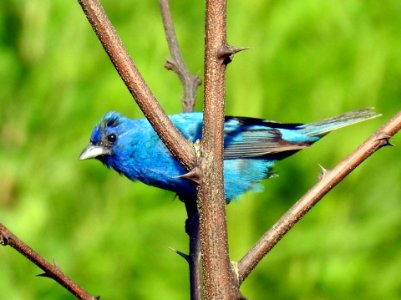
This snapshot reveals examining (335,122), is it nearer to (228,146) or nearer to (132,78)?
(228,146)

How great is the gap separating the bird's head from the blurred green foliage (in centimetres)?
29

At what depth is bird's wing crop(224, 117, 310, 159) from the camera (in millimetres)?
4965

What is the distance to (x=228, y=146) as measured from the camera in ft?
16.5

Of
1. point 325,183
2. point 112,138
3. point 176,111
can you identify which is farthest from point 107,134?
point 325,183

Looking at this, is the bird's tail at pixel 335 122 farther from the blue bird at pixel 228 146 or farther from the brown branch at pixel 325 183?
the brown branch at pixel 325 183

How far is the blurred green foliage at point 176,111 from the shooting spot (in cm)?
497

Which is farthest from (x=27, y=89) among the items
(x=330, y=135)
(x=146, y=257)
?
(x=330, y=135)

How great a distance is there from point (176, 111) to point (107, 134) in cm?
63

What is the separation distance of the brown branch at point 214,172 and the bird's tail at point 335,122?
2206mm

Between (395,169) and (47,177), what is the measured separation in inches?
72.8

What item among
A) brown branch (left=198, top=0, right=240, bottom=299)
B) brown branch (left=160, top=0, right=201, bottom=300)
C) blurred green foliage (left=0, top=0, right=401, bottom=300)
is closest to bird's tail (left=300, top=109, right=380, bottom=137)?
blurred green foliage (left=0, top=0, right=401, bottom=300)

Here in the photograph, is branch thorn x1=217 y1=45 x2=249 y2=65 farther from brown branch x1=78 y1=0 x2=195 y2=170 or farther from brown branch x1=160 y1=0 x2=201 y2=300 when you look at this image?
brown branch x1=160 y1=0 x2=201 y2=300

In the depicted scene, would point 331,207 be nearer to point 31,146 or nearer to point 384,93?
point 384,93

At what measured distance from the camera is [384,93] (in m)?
5.31
